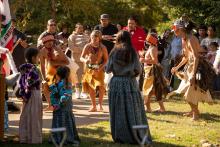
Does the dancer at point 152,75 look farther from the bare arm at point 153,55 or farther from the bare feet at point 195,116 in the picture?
the bare feet at point 195,116

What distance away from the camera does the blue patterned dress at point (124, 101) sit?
8148 mm

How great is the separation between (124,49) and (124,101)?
0.81m

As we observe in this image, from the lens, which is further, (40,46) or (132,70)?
(40,46)

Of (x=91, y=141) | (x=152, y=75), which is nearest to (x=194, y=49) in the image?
(x=152, y=75)

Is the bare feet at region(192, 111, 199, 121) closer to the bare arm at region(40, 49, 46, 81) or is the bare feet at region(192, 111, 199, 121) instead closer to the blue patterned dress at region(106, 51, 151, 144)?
the blue patterned dress at region(106, 51, 151, 144)

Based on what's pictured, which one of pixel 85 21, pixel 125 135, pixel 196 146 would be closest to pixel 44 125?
pixel 125 135

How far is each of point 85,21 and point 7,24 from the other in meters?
20.6

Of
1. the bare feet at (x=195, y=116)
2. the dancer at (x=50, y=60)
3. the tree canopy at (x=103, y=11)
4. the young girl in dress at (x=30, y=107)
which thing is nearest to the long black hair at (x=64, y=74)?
the young girl in dress at (x=30, y=107)

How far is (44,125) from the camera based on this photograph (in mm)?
9711

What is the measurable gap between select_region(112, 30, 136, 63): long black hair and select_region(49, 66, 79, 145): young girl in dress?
87cm

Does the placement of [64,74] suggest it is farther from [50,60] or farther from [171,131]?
[50,60]

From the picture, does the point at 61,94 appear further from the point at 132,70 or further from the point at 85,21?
the point at 85,21

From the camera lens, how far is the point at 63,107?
795 cm

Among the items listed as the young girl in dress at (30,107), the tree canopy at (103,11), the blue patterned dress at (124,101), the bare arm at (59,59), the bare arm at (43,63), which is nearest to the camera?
the young girl in dress at (30,107)
